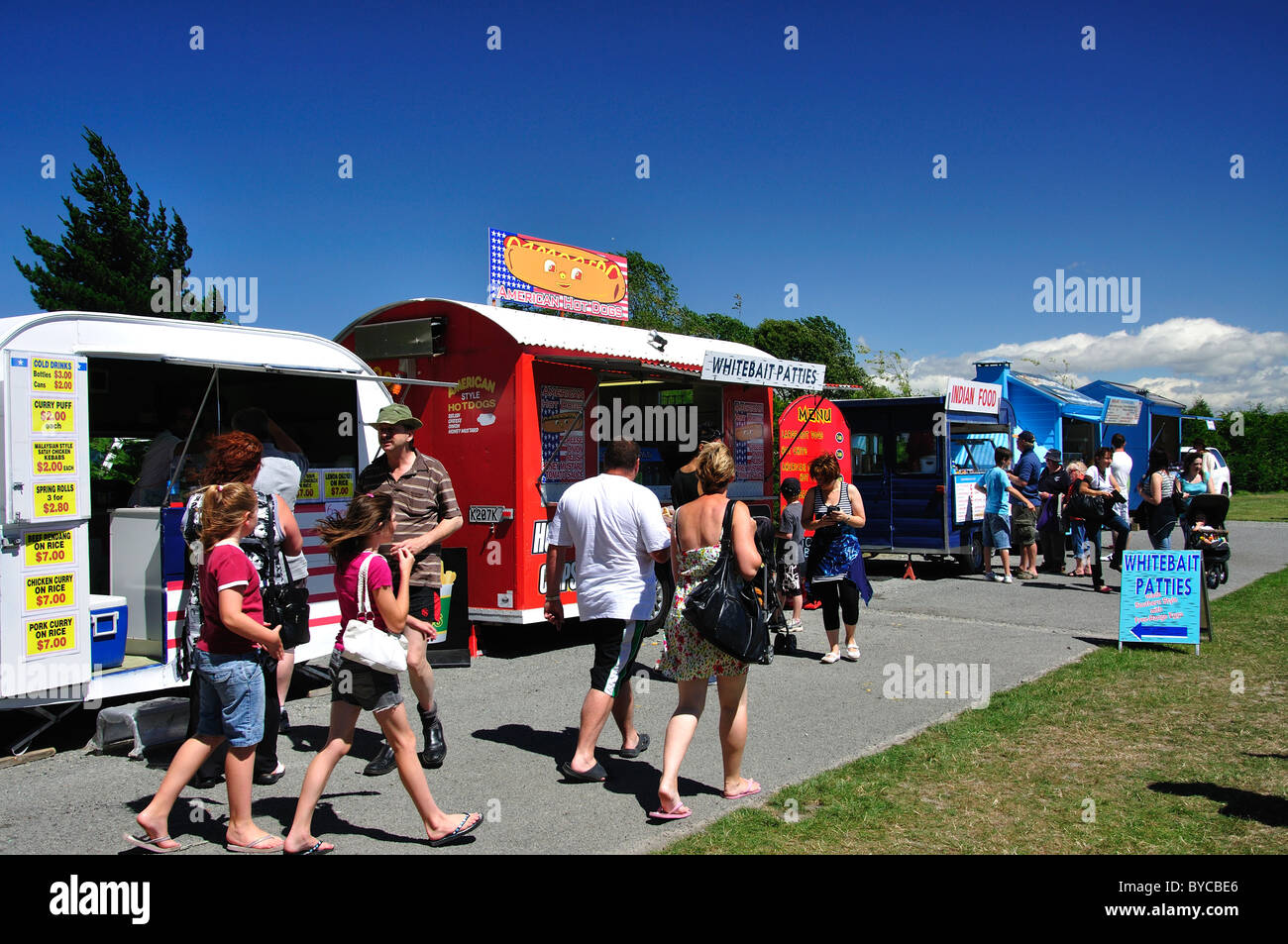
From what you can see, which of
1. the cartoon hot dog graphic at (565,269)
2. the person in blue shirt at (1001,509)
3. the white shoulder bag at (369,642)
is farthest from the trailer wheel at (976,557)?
the white shoulder bag at (369,642)

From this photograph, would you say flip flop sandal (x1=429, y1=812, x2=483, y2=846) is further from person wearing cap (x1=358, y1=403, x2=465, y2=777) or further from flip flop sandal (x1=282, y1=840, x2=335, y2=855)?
person wearing cap (x1=358, y1=403, x2=465, y2=777)

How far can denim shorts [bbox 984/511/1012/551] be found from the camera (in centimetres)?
1294

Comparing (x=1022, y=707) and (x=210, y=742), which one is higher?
(x=210, y=742)

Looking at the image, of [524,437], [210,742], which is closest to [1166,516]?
[524,437]

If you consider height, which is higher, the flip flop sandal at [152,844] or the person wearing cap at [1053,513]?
the person wearing cap at [1053,513]

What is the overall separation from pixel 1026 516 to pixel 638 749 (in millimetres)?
9380

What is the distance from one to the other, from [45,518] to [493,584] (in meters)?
3.55

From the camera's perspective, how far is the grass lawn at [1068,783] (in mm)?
4176

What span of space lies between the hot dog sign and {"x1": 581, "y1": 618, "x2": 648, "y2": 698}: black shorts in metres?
7.89

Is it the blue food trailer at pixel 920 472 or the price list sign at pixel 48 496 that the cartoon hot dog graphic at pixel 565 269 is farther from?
the price list sign at pixel 48 496

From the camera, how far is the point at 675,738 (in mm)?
4477

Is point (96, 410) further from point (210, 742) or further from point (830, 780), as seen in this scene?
point (830, 780)

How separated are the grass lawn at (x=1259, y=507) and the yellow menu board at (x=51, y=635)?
2763 centimetres

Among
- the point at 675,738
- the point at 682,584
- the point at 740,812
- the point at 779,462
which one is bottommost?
the point at 740,812
